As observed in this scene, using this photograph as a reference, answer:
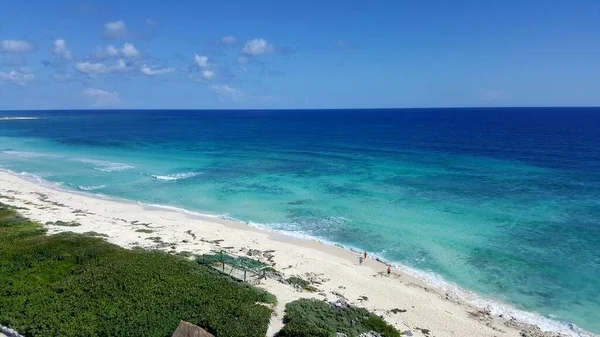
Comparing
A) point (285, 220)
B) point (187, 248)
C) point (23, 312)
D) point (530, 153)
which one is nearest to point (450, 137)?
point (530, 153)

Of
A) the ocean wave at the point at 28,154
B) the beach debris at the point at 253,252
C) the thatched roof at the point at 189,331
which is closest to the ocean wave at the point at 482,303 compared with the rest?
the beach debris at the point at 253,252

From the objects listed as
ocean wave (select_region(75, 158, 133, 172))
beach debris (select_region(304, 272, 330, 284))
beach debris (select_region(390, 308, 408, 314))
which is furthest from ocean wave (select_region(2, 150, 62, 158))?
beach debris (select_region(390, 308, 408, 314))

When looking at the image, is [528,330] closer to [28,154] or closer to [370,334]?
[370,334]

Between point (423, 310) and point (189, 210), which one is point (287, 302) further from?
A: point (189, 210)

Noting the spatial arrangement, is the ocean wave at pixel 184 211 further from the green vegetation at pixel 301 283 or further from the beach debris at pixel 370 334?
the beach debris at pixel 370 334

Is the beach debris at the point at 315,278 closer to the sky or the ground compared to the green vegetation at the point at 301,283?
closer to the ground

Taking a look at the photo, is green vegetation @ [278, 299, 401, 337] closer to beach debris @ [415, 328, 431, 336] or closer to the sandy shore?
the sandy shore
